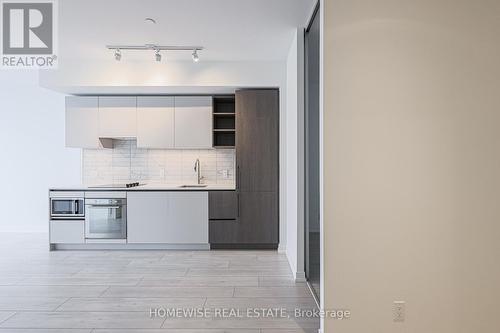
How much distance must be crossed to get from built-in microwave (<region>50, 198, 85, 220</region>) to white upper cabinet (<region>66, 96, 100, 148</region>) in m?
0.85

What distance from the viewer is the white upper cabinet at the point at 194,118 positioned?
18.4 feet

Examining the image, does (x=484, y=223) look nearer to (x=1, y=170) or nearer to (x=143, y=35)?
(x=143, y=35)

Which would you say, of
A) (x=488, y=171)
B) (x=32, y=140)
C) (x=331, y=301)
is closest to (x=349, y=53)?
(x=488, y=171)

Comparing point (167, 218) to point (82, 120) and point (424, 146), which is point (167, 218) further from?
point (424, 146)

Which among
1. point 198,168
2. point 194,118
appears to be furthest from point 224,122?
point 198,168

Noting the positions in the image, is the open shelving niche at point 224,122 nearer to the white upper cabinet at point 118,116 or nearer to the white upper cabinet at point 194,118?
the white upper cabinet at point 194,118

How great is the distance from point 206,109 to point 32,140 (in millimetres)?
3468

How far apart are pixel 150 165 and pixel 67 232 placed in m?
1.55

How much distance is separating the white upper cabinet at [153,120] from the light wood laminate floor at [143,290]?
166 centimetres

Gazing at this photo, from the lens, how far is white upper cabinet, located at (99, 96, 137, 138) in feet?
18.5

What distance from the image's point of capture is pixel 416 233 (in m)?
2.40

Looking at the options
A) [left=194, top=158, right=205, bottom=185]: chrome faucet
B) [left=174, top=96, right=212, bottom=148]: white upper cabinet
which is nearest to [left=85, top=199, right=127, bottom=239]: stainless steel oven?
[left=194, top=158, right=205, bottom=185]: chrome faucet

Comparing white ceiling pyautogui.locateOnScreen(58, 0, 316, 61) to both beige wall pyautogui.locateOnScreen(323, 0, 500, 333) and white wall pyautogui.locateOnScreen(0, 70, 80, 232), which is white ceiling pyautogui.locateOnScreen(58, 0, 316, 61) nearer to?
beige wall pyautogui.locateOnScreen(323, 0, 500, 333)

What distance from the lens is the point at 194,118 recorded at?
18.4ft
